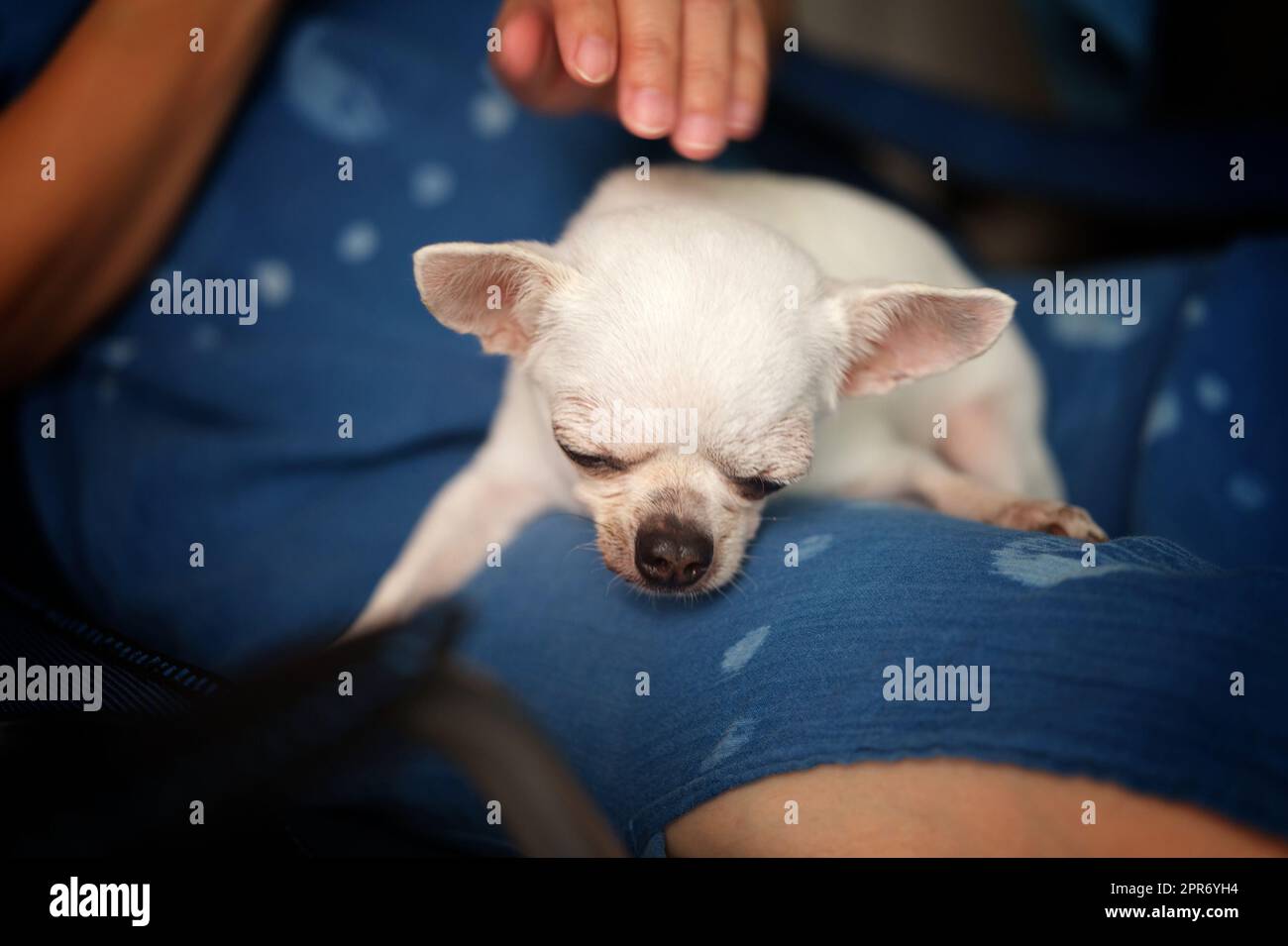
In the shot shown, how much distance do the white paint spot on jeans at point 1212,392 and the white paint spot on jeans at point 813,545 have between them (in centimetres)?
65

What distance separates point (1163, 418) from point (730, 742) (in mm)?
822

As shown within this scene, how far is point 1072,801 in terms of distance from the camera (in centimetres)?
68

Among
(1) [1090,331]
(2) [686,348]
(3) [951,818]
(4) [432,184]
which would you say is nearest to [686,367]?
(2) [686,348]

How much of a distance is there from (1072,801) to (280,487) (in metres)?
0.95

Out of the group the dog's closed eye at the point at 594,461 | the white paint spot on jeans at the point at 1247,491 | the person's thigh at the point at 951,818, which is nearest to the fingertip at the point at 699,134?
the dog's closed eye at the point at 594,461

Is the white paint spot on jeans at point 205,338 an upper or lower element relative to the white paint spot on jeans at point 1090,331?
lower

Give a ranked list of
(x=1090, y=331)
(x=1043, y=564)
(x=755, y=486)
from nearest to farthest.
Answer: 1. (x=1043, y=564)
2. (x=755, y=486)
3. (x=1090, y=331)

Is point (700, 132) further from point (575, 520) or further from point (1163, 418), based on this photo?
point (1163, 418)


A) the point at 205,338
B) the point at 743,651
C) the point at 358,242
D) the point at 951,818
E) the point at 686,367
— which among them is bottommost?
the point at 951,818

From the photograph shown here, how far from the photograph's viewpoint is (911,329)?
3.09 feet

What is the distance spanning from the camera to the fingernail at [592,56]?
0.80 metres

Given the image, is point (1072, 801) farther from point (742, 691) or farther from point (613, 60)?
point (613, 60)

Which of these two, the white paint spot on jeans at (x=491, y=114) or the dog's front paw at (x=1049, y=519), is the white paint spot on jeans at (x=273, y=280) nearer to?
the white paint spot on jeans at (x=491, y=114)
